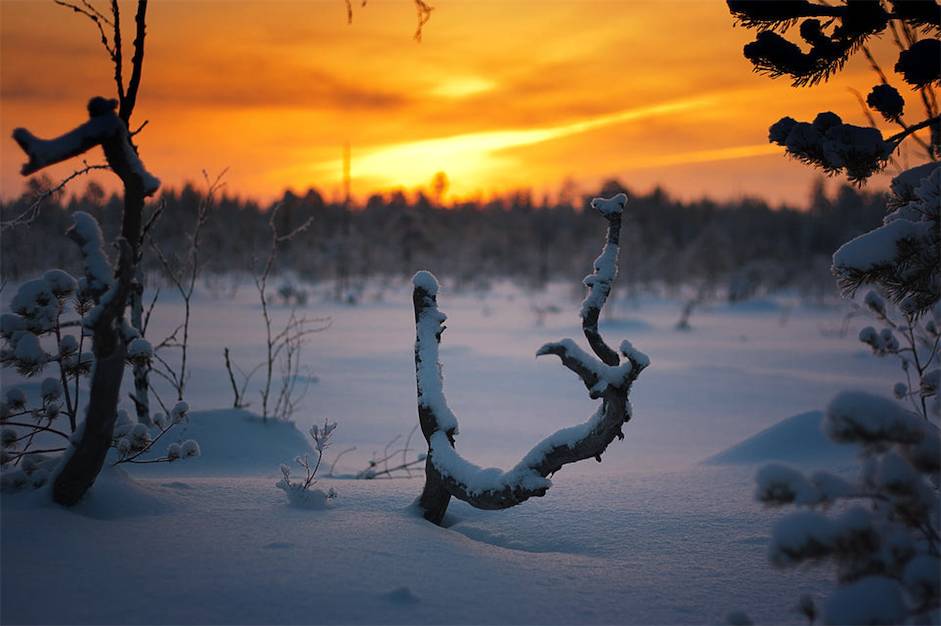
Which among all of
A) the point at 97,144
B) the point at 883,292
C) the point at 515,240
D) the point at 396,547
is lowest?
the point at 396,547

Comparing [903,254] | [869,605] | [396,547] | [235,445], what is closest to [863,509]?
[869,605]

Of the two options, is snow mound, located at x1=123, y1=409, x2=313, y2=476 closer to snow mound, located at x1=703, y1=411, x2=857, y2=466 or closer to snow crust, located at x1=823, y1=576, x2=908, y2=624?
snow mound, located at x1=703, y1=411, x2=857, y2=466

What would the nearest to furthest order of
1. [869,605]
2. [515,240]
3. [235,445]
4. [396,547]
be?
1. [869,605]
2. [396,547]
3. [235,445]
4. [515,240]

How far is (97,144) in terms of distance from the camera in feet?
8.47

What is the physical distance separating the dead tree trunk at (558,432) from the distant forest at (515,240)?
810cm

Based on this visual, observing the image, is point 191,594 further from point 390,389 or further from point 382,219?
point 382,219

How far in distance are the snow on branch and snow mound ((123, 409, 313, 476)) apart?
2.75 metres

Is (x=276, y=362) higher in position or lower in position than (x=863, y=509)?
lower

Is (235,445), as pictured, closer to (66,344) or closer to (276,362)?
(66,344)

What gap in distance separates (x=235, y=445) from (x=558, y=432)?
3.47 meters

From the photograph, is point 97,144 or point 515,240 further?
point 515,240

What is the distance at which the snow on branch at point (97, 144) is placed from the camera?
2.39m

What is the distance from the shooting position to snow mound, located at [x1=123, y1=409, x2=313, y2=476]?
197 inches

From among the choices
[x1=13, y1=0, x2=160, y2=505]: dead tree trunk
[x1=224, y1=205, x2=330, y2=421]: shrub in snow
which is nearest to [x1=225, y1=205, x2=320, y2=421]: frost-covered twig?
[x1=224, y1=205, x2=330, y2=421]: shrub in snow
